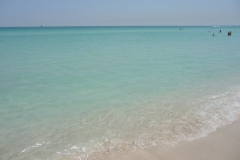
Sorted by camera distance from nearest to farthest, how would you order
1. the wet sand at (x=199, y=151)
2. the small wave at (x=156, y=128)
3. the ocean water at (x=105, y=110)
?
1. the wet sand at (x=199, y=151)
2. the small wave at (x=156, y=128)
3. the ocean water at (x=105, y=110)

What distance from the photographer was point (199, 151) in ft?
12.6

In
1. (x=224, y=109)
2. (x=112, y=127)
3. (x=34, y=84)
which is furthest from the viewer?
(x=34, y=84)

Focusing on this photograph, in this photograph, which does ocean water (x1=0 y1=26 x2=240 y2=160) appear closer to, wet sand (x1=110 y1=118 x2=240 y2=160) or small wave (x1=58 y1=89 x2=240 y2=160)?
small wave (x1=58 y1=89 x2=240 y2=160)

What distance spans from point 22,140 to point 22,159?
2.32ft

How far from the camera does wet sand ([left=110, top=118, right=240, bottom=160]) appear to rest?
3679 mm

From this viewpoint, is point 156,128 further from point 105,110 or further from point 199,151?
point 105,110

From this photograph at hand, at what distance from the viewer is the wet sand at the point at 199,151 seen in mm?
3679

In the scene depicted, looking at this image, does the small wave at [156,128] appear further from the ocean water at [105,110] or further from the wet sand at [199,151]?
the wet sand at [199,151]

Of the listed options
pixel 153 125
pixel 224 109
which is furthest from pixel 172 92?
pixel 153 125

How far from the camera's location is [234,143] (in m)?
4.07

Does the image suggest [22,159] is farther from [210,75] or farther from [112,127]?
[210,75]

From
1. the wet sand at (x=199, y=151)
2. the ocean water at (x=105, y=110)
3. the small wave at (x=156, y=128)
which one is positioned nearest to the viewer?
the wet sand at (x=199, y=151)

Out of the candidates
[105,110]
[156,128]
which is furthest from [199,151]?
[105,110]

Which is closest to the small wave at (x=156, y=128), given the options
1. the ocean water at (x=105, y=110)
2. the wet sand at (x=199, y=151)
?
the ocean water at (x=105, y=110)
